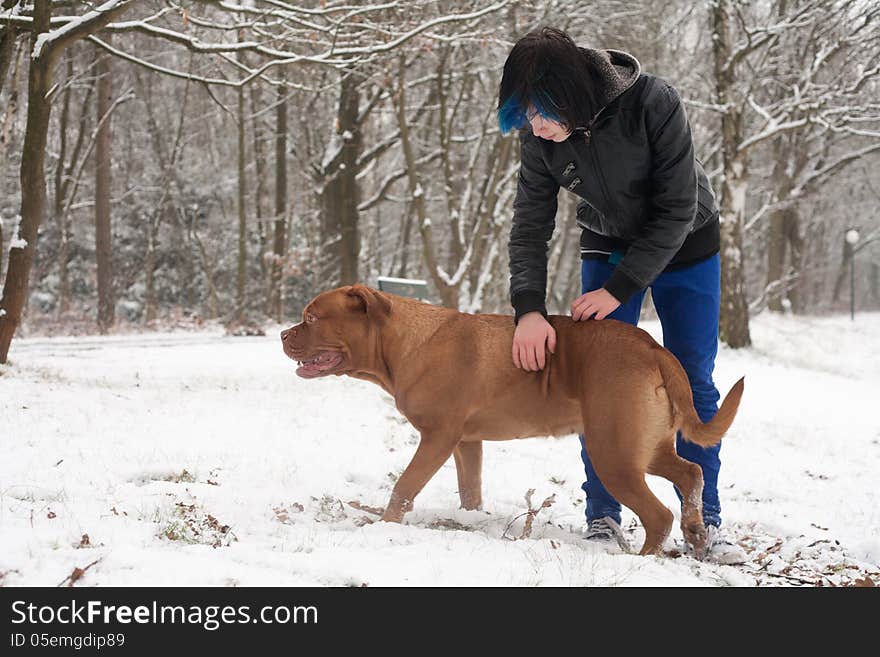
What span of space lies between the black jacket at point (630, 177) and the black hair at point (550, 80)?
Answer: 173 mm

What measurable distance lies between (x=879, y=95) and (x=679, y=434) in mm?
17833

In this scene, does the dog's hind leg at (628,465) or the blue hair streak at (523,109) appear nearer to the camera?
the blue hair streak at (523,109)

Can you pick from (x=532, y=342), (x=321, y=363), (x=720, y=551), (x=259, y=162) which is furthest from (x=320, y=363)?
(x=259, y=162)

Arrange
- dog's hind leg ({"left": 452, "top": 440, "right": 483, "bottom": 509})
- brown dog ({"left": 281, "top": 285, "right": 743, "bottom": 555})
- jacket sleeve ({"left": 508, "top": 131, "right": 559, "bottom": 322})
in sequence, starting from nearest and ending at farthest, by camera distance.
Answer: brown dog ({"left": 281, "top": 285, "right": 743, "bottom": 555})
jacket sleeve ({"left": 508, "top": 131, "right": 559, "bottom": 322})
dog's hind leg ({"left": 452, "top": 440, "right": 483, "bottom": 509})

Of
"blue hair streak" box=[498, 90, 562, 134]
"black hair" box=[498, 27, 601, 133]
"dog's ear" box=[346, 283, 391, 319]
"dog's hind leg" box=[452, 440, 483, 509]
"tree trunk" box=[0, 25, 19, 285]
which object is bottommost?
"dog's hind leg" box=[452, 440, 483, 509]

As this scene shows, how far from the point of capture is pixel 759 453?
27.1 feet

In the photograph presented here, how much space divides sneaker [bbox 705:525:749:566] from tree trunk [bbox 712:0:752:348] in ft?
41.2

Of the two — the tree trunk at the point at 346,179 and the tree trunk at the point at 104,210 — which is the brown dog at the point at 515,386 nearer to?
the tree trunk at the point at 346,179

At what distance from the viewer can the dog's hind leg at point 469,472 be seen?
478 centimetres

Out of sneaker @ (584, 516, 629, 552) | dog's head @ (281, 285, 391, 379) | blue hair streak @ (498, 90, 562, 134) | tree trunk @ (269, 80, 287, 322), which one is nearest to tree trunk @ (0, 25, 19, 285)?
dog's head @ (281, 285, 391, 379)

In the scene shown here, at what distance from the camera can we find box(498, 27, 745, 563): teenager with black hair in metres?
3.65

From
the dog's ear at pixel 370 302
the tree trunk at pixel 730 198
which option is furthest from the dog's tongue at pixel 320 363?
the tree trunk at pixel 730 198

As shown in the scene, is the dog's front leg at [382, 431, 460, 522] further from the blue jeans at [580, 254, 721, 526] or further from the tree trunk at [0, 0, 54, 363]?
the tree trunk at [0, 0, 54, 363]

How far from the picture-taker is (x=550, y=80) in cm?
355
